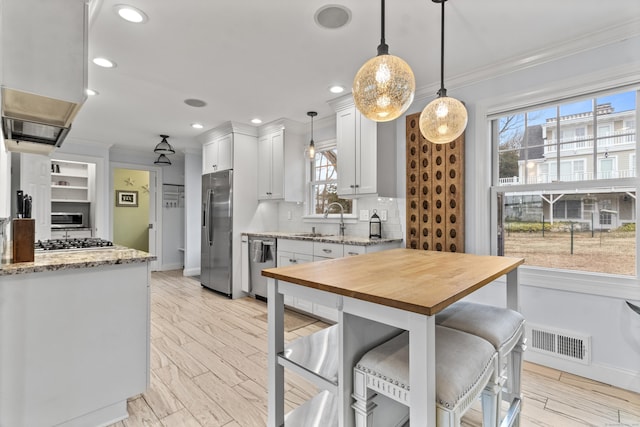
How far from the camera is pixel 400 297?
1.07m

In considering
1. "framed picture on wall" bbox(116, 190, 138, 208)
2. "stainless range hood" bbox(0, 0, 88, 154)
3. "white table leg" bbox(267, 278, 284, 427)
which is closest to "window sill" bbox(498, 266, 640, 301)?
"white table leg" bbox(267, 278, 284, 427)

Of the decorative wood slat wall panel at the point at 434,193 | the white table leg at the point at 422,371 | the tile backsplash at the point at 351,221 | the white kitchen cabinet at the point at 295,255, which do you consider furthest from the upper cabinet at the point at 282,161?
the white table leg at the point at 422,371

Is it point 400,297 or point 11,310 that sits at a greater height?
point 400,297

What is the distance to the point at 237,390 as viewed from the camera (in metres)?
2.14

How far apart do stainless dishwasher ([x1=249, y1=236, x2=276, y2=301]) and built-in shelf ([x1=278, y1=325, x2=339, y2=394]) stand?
242cm

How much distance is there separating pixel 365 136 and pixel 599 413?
277cm

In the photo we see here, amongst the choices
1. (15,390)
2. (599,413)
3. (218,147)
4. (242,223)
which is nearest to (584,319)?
(599,413)

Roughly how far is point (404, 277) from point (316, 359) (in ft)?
1.85

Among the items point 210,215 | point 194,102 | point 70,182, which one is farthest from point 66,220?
point 194,102

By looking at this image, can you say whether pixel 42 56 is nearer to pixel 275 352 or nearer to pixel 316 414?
pixel 275 352

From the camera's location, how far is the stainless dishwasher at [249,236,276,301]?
408cm

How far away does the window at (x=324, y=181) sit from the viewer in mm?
4257

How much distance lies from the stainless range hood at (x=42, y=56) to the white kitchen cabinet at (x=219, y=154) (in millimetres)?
2879

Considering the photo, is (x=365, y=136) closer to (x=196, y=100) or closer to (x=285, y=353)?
(x=196, y=100)
